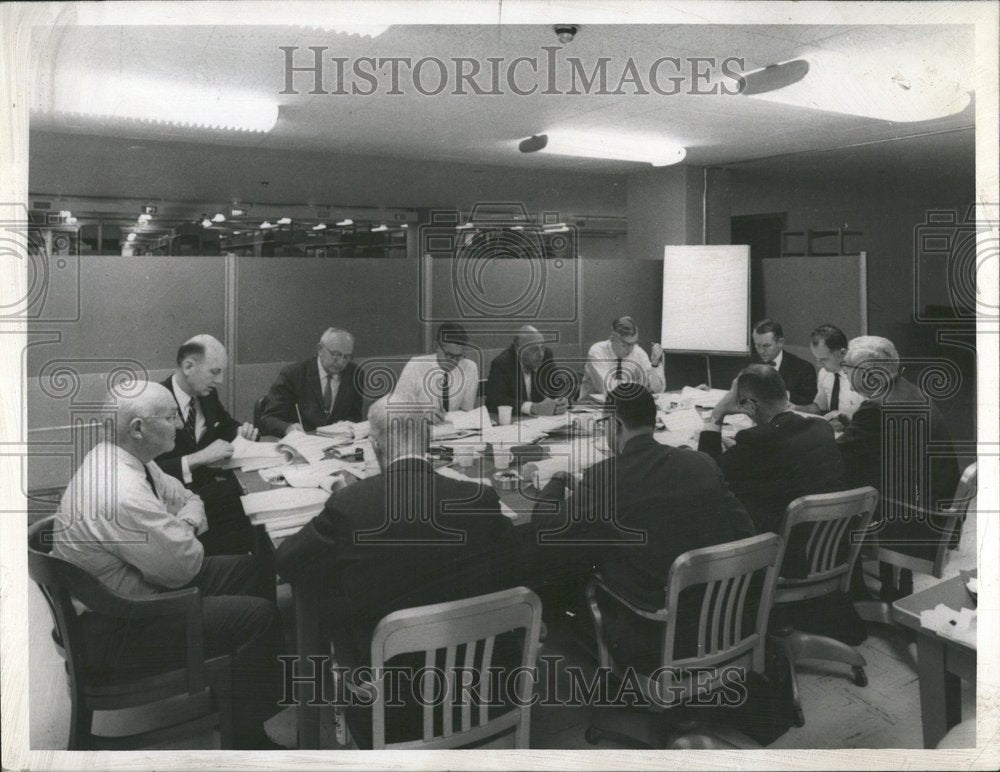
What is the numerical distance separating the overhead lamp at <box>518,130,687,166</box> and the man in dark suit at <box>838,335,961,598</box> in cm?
72

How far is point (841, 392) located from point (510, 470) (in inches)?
36.4

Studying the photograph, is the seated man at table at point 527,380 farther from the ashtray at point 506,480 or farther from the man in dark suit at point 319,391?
the man in dark suit at point 319,391

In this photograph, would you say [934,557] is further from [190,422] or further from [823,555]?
[190,422]

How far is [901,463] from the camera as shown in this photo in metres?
1.64

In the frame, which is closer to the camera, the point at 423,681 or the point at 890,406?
the point at 423,681

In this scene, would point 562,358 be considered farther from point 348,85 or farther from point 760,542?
point 348,85

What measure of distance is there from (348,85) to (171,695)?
5.20ft

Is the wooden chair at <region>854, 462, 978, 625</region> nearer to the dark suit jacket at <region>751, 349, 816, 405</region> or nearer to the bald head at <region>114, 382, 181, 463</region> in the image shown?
the dark suit jacket at <region>751, 349, 816, 405</region>

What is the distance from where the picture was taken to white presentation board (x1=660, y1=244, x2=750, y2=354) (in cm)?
162

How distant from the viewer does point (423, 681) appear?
132 centimetres

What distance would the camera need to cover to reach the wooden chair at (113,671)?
1396 mm

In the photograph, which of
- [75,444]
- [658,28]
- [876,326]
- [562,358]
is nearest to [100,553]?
[75,444]

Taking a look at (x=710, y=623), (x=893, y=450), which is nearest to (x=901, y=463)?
(x=893, y=450)

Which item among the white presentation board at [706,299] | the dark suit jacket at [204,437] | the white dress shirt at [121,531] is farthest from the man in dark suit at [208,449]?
the white presentation board at [706,299]
